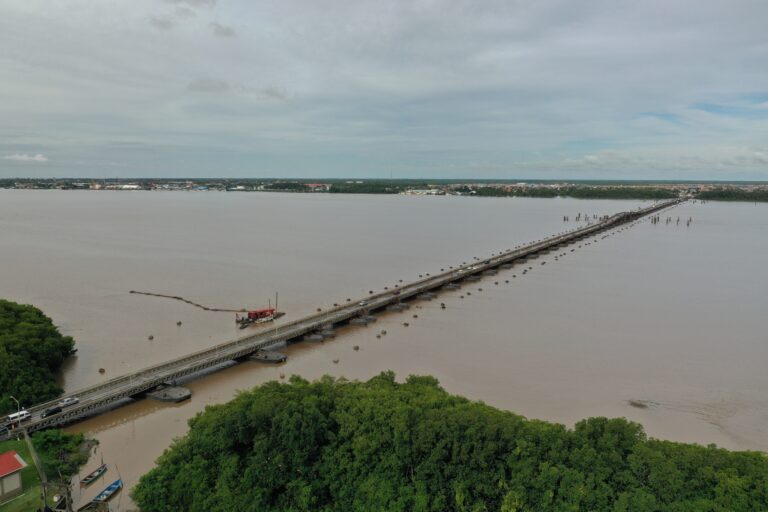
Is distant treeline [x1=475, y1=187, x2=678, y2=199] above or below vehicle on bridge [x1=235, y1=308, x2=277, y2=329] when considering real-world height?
above

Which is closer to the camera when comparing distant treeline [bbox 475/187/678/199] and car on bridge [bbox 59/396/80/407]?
car on bridge [bbox 59/396/80/407]

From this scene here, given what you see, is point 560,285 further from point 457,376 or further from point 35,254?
point 35,254

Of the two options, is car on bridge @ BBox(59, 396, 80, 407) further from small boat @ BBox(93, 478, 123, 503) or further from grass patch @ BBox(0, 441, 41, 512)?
small boat @ BBox(93, 478, 123, 503)

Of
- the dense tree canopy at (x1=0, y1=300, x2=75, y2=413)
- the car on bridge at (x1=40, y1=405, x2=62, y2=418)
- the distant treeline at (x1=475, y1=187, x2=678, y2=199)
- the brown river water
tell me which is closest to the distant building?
the brown river water

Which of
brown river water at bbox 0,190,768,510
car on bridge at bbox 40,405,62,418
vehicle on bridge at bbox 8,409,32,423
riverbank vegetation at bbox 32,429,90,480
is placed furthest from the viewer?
brown river water at bbox 0,190,768,510

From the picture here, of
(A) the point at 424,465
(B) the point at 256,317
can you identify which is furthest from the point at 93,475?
(B) the point at 256,317

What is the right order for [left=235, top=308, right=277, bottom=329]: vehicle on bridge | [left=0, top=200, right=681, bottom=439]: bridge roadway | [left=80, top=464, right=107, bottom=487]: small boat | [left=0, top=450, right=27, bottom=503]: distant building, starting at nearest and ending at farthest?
[left=0, top=450, right=27, bottom=503]: distant building < [left=80, top=464, right=107, bottom=487]: small boat < [left=0, top=200, right=681, bottom=439]: bridge roadway < [left=235, top=308, right=277, bottom=329]: vehicle on bridge

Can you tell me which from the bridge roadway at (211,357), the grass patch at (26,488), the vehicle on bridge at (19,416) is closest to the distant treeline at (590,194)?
the bridge roadway at (211,357)

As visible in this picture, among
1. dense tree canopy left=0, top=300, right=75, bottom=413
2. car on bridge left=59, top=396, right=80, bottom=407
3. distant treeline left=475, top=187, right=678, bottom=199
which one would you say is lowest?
car on bridge left=59, top=396, right=80, bottom=407
